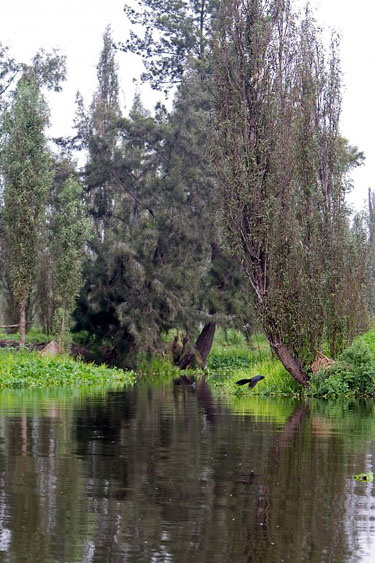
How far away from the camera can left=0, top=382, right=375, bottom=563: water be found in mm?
6637

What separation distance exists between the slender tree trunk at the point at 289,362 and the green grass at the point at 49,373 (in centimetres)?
799

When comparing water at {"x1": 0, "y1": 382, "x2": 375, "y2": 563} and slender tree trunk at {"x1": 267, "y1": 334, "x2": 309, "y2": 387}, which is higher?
slender tree trunk at {"x1": 267, "y1": 334, "x2": 309, "y2": 387}

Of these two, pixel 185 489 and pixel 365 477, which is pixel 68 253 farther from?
pixel 185 489

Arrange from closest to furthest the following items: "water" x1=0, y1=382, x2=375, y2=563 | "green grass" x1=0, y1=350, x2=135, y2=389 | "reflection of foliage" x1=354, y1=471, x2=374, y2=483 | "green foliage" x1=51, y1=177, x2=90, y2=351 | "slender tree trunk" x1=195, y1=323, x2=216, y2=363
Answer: "water" x1=0, y1=382, x2=375, y2=563 → "reflection of foliage" x1=354, y1=471, x2=374, y2=483 → "green grass" x1=0, y1=350, x2=135, y2=389 → "green foliage" x1=51, y1=177, x2=90, y2=351 → "slender tree trunk" x1=195, y1=323, x2=216, y2=363

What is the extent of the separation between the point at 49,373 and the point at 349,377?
475 inches

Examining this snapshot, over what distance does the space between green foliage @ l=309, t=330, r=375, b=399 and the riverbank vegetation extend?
0.21 ft

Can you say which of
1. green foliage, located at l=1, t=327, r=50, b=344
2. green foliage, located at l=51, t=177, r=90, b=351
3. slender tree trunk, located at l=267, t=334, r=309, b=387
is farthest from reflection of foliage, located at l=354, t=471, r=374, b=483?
green foliage, located at l=1, t=327, r=50, b=344

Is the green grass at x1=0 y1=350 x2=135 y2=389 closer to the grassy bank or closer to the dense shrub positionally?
the grassy bank

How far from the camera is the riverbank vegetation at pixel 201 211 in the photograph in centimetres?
2488

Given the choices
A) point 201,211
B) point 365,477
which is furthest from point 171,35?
point 365,477

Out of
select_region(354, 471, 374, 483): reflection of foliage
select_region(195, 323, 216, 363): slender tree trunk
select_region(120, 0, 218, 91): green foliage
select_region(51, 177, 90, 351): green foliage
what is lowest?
select_region(354, 471, 374, 483): reflection of foliage

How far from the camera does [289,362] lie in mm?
25047

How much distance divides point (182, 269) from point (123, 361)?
5193mm

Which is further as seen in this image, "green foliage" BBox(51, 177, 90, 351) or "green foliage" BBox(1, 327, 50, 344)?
"green foliage" BBox(1, 327, 50, 344)
